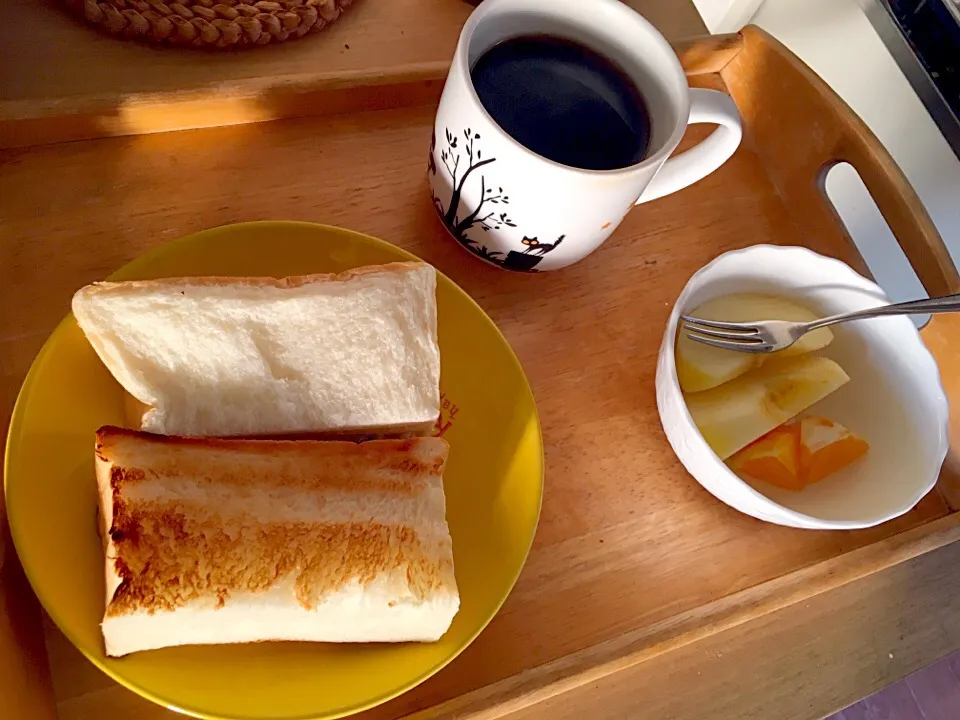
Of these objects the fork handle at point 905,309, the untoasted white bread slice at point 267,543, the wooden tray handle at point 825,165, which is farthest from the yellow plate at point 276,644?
the wooden tray handle at point 825,165

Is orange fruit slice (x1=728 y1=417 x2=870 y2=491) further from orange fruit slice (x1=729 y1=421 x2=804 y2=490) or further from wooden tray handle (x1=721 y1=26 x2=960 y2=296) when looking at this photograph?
wooden tray handle (x1=721 y1=26 x2=960 y2=296)

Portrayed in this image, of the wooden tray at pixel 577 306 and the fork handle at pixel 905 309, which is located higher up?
the fork handle at pixel 905 309

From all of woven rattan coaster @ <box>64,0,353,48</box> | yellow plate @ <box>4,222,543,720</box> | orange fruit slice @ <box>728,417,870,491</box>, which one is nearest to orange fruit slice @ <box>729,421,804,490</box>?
orange fruit slice @ <box>728,417,870,491</box>

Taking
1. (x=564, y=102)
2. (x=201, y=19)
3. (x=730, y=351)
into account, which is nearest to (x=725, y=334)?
(x=730, y=351)

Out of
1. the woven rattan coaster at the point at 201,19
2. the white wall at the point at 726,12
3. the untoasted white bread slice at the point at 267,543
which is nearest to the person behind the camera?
the untoasted white bread slice at the point at 267,543

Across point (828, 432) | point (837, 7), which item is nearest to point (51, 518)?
point (828, 432)

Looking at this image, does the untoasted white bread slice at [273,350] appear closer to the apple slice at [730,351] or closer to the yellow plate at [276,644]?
the yellow plate at [276,644]

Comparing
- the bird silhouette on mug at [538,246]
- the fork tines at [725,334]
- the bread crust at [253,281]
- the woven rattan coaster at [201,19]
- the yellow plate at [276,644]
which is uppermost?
the fork tines at [725,334]
